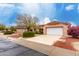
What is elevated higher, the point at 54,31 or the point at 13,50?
the point at 54,31

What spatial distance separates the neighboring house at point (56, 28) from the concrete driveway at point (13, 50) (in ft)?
1.09

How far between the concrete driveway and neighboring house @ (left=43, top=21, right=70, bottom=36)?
1.09 ft

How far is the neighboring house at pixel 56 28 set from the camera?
2.25 m

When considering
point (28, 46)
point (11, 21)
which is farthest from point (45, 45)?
point (11, 21)

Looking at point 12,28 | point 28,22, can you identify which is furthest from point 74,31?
point 12,28

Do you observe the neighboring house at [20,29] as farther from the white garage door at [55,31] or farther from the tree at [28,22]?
the white garage door at [55,31]

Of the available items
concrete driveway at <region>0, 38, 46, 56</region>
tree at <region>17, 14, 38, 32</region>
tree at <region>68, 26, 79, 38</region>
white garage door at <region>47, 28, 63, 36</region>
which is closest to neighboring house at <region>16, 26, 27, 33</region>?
tree at <region>17, 14, 38, 32</region>

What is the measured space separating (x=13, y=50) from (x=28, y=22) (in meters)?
0.43

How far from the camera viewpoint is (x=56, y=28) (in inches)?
90.8

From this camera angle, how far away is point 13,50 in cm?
226

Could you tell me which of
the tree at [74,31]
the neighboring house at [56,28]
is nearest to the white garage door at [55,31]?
the neighboring house at [56,28]

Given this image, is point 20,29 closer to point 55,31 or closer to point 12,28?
point 12,28

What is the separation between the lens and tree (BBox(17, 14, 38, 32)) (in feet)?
7.41

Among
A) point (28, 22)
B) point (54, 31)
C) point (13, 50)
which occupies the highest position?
point (28, 22)
